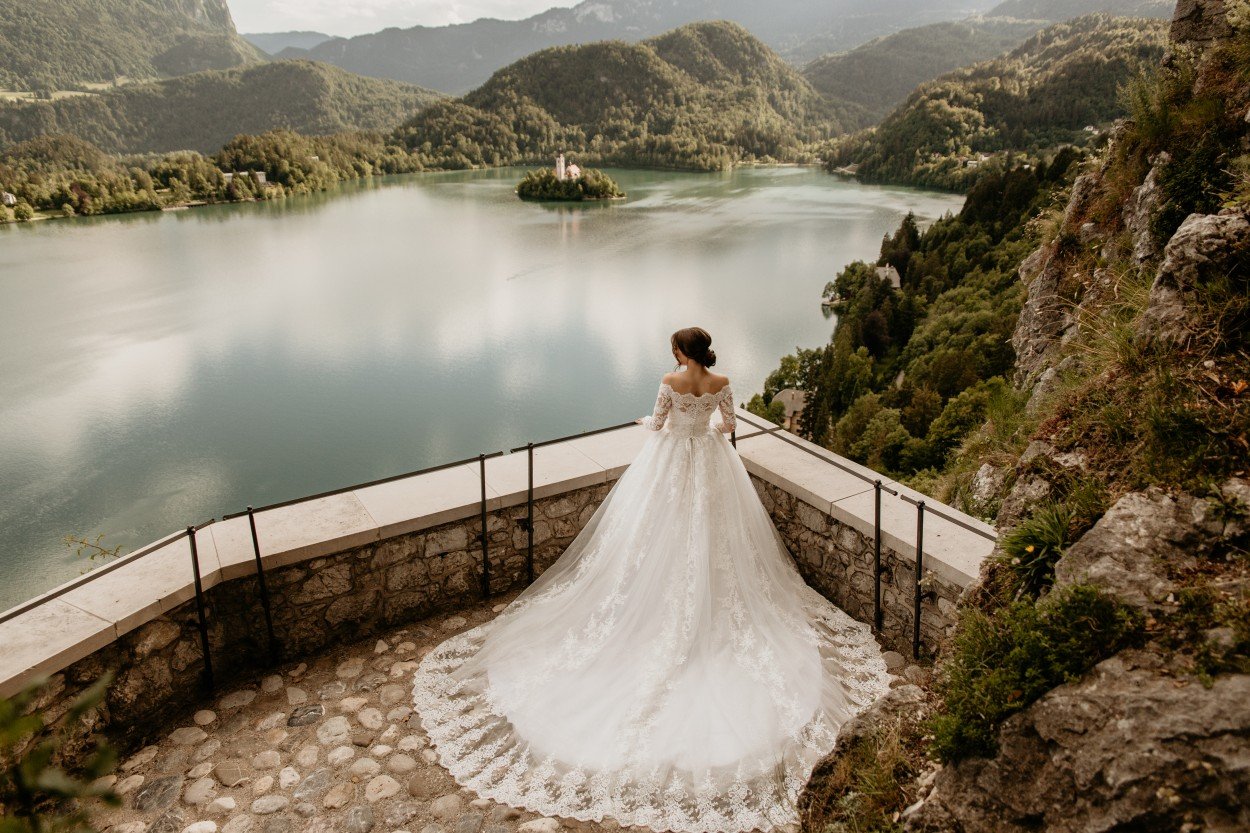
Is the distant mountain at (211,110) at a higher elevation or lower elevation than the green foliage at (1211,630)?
higher

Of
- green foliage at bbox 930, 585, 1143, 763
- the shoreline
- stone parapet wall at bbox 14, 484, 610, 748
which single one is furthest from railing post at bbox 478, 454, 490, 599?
the shoreline

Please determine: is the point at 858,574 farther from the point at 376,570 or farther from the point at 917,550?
the point at 376,570

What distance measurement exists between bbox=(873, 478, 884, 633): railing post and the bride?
88 mm

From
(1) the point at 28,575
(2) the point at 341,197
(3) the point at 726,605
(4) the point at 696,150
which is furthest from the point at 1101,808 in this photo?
(4) the point at 696,150

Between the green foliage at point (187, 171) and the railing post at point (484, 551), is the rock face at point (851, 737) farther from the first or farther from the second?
the green foliage at point (187, 171)

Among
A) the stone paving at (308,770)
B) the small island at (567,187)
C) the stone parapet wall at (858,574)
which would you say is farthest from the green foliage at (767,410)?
the small island at (567,187)

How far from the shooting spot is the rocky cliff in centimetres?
141

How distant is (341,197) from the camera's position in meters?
61.5

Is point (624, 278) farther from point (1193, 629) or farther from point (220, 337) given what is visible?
point (1193, 629)

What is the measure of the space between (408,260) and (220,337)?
12.4m

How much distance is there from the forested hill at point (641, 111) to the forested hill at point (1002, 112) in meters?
22.9

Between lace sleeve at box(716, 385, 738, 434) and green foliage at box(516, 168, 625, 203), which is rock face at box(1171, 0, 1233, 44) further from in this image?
green foliage at box(516, 168, 625, 203)

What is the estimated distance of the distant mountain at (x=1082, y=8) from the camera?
12475 cm

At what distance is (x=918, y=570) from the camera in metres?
3.14
